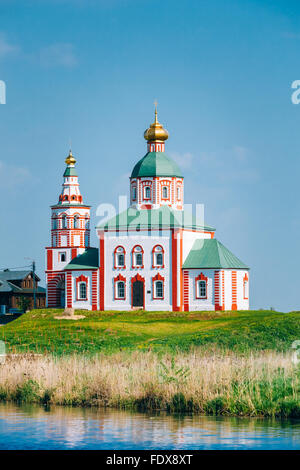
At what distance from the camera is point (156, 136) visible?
226 ft

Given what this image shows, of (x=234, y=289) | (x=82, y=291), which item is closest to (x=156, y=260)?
(x=234, y=289)

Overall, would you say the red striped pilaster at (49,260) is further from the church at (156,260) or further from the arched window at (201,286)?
the arched window at (201,286)

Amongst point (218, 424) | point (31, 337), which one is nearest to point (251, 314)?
point (31, 337)

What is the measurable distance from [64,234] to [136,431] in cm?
5164

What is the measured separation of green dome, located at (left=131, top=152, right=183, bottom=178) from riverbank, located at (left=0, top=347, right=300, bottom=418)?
41.6 metres

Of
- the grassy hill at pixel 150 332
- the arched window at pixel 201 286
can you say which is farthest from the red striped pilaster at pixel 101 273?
the arched window at pixel 201 286

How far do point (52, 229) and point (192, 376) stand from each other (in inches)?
1967

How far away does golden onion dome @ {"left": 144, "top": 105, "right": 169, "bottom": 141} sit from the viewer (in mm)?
68875

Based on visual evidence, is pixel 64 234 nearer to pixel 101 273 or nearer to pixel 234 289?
pixel 101 273

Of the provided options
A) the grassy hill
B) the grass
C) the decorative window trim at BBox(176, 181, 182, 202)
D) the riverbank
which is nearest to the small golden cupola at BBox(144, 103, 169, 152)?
the decorative window trim at BBox(176, 181, 182, 202)

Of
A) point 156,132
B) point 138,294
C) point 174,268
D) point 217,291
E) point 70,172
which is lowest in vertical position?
point 138,294

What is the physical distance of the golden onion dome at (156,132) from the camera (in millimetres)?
68875

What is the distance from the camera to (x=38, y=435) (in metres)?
19.5

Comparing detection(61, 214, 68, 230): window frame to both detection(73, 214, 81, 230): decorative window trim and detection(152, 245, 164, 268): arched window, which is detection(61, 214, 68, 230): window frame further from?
detection(152, 245, 164, 268): arched window
